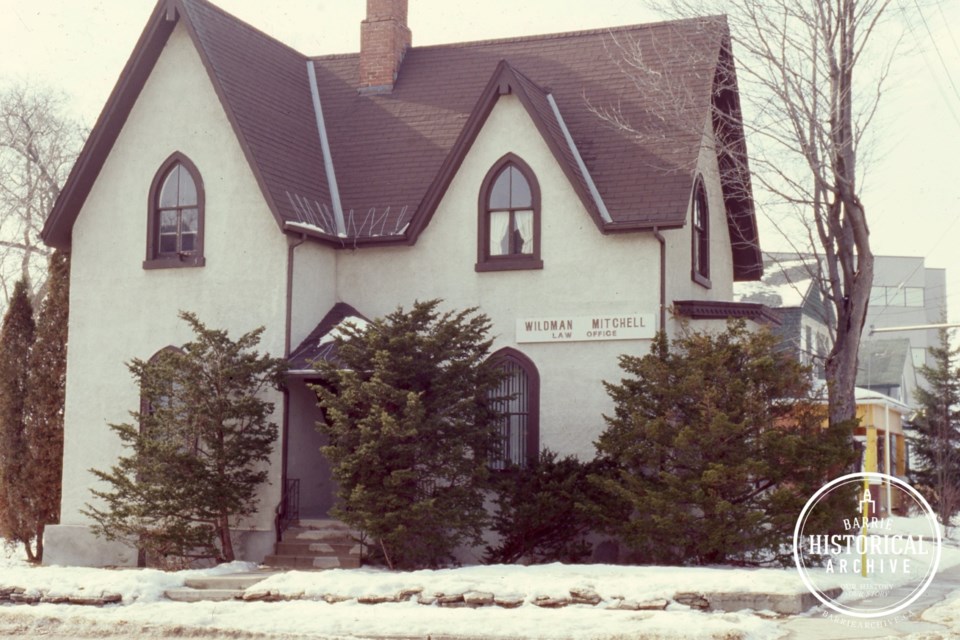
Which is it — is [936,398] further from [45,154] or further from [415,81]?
[45,154]

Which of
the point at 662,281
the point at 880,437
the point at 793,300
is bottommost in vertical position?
the point at 880,437

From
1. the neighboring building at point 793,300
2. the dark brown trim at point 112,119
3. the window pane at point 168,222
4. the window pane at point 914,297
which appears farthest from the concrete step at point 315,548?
the window pane at point 914,297

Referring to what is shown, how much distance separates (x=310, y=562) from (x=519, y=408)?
394 cm

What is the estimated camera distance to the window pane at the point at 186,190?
19.9 m

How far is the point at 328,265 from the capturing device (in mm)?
A: 20203

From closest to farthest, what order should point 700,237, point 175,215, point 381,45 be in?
point 175,215
point 700,237
point 381,45

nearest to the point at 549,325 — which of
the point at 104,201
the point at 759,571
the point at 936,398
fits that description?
the point at 759,571

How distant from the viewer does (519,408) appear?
19.2 m

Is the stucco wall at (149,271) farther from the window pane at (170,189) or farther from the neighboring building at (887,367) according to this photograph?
the neighboring building at (887,367)

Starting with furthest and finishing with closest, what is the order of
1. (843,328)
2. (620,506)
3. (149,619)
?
(843,328) → (620,506) → (149,619)

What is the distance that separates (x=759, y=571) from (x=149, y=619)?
6.85 m

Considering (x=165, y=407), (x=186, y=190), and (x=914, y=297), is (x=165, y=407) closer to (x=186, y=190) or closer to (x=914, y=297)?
(x=186, y=190)

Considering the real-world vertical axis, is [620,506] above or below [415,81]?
below

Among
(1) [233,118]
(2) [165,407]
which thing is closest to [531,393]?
(2) [165,407]
